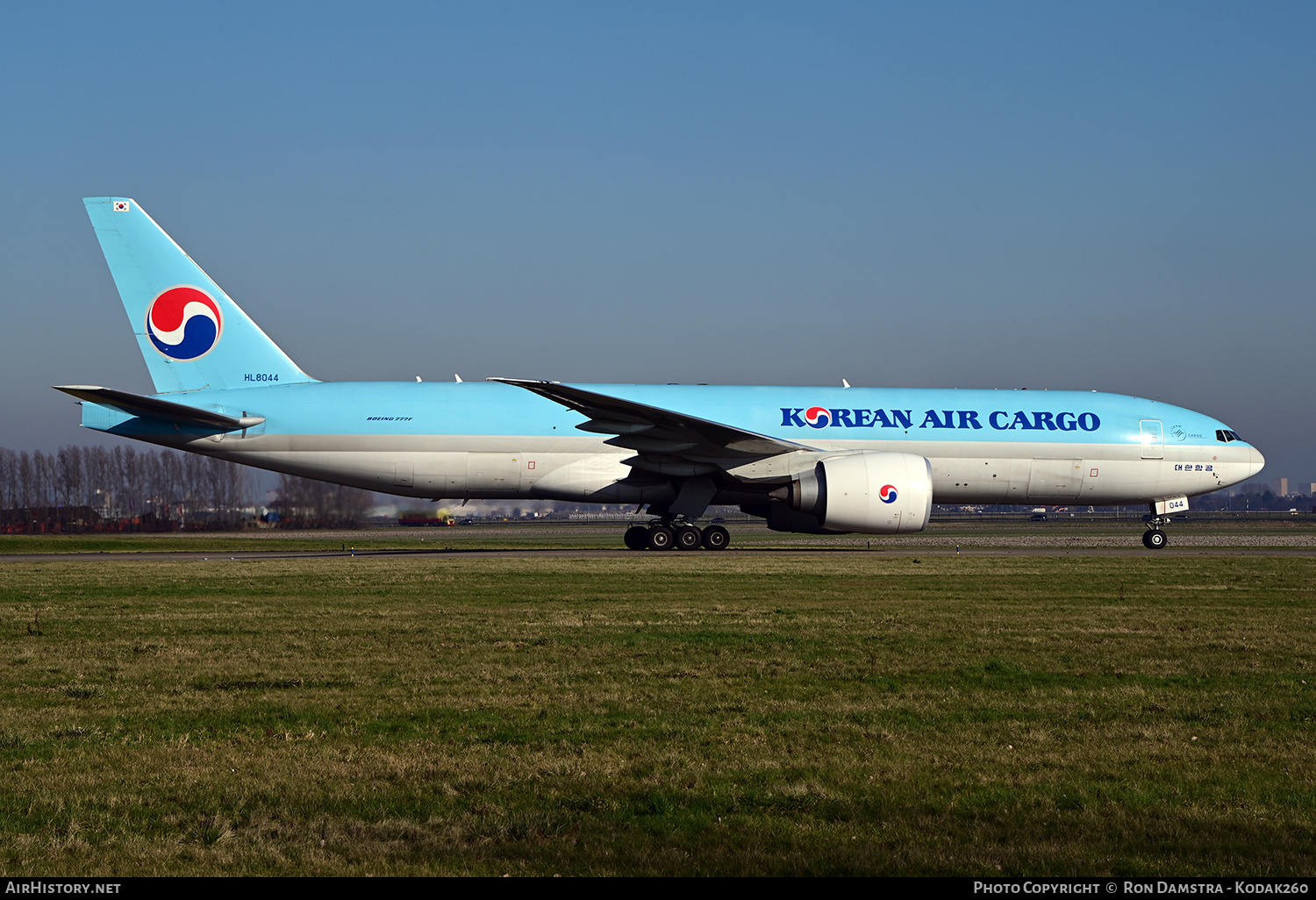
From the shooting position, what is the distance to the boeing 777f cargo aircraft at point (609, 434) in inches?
865

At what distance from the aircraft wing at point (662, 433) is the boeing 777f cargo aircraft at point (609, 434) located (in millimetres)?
50

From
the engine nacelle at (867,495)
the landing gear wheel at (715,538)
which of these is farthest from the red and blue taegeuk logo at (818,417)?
the landing gear wheel at (715,538)

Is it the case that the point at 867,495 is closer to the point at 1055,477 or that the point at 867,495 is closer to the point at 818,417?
the point at 818,417

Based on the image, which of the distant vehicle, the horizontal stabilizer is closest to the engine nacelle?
the horizontal stabilizer

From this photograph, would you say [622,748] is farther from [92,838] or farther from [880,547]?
[880,547]

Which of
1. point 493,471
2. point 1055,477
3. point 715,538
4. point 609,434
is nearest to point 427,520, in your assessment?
point 493,471

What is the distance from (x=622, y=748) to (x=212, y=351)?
2074 centimetres

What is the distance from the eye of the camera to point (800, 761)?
17.8 feet

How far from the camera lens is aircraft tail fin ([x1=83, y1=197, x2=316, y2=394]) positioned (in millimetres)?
23031

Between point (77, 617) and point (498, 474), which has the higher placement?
point (498, 474)

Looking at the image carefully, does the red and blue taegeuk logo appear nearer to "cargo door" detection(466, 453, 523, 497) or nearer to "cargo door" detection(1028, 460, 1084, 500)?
"cargo door" detection(1028, 460, 1084, 500)

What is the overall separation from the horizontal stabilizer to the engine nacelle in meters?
12.1

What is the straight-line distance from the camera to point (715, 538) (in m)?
24.0
